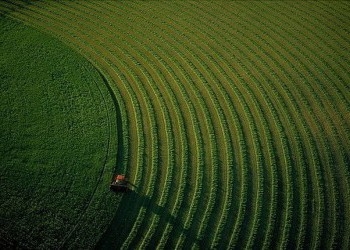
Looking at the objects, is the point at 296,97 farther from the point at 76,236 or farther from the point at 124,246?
the point at 76,236

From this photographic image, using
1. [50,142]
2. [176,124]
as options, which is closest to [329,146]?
[176,124]

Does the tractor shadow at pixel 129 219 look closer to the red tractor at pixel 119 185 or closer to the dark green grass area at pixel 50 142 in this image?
the red tractor at pixel 119 185

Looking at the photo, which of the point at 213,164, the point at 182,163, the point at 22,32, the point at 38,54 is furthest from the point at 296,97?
the point at 22,32

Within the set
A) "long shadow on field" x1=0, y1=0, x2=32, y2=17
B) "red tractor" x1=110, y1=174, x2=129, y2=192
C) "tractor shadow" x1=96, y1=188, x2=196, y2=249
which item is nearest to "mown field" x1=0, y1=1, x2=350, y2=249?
"tractor shadow" x1=96, y1=188, x2=196, y2=249

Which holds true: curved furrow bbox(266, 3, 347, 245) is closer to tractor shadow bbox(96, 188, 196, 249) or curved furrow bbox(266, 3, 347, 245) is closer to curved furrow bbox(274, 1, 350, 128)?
curved furrow bbox(274, 1, 350, 128)

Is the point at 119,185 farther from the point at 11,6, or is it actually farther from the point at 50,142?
the point at 11,6

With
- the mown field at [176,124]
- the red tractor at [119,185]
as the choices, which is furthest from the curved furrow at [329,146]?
the red tractor at [119,185]
